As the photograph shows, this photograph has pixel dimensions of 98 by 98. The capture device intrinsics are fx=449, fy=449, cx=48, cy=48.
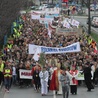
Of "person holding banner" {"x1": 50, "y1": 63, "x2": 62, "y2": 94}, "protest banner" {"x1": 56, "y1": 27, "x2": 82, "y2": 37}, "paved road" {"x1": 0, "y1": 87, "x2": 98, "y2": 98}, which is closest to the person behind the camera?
"person holding banner" {"x1": 50, "y1": 63, "x2": 62, "y2": 94}

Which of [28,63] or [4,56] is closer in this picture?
[28,63]

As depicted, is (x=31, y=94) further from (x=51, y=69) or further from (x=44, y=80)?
(x=51, y=69)

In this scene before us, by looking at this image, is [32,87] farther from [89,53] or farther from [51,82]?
[89,53]

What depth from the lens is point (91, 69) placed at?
851 inches

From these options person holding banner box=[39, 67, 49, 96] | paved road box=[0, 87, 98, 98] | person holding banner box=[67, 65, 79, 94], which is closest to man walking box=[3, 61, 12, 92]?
paved road box=[0, 87, 98, 98]

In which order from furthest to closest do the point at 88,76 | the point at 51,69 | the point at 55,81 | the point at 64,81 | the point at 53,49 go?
the point at 53,49, the point at 88,76, the point at 51,69, the point at 55,81, the point at 64,81

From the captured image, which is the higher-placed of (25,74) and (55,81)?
(55,81)

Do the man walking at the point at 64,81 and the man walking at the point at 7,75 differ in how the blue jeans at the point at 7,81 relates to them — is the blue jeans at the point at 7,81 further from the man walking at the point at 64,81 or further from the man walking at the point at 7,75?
the man walking at the point at 64,81

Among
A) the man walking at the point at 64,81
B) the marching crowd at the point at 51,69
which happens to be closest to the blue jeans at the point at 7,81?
the marching crowd at the point at 51,69

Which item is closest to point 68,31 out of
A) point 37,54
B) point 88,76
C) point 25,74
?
point 37,54

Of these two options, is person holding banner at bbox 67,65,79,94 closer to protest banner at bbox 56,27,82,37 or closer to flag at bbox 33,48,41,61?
flag at bbox 33,48,41,61

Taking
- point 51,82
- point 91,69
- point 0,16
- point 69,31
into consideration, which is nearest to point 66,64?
point 91,69

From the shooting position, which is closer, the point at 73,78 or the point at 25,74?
the point at 73,78

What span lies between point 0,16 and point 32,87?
23.6 ft
